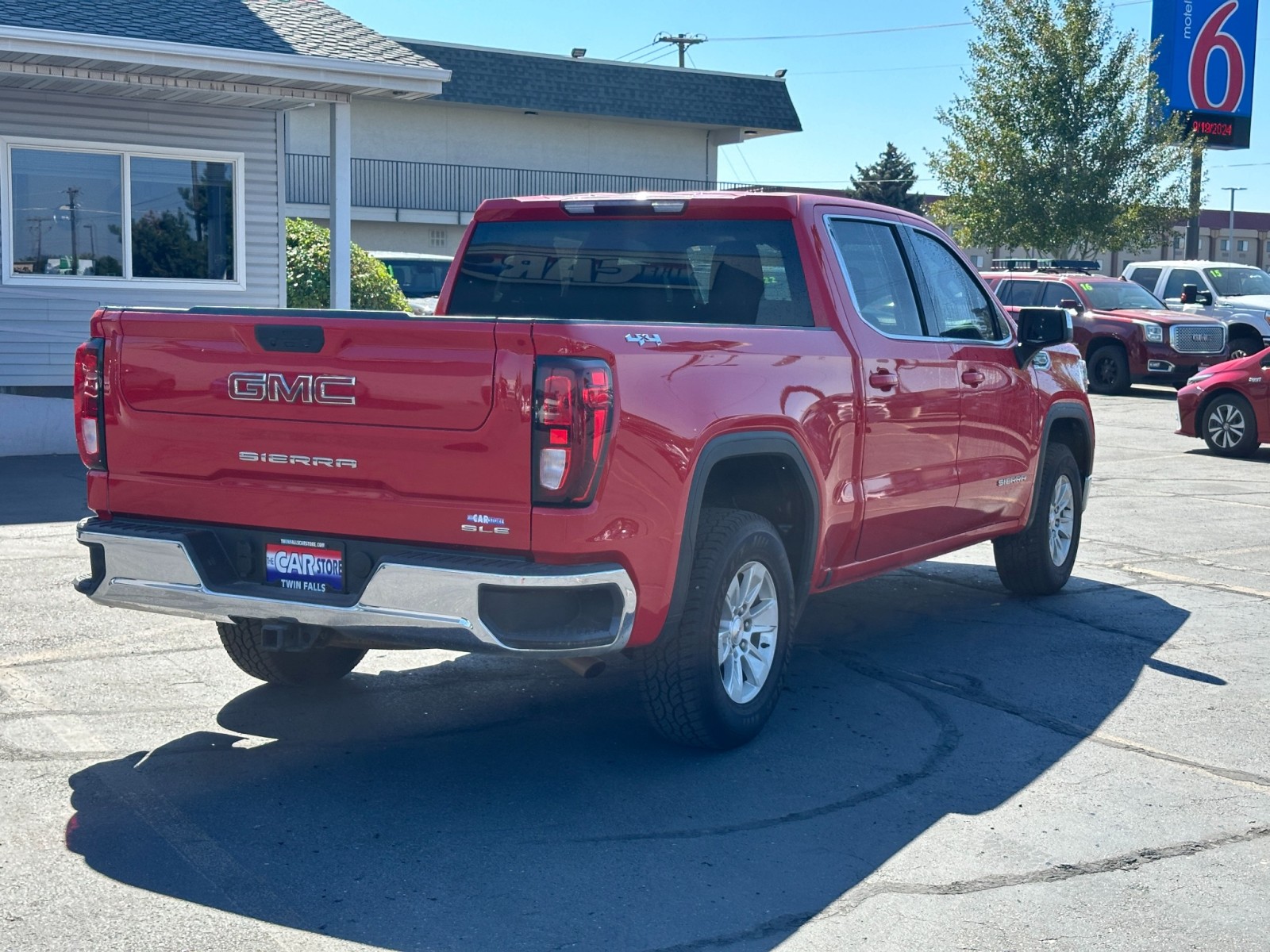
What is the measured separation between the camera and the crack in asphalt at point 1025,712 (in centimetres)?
539

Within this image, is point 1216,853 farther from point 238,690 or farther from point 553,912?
point 238,690

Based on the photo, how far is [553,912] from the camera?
159 inches

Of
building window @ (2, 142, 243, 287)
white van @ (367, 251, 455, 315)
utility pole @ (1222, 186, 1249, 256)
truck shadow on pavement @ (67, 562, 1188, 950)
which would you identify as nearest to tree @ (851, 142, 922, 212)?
utility pole @ (1222, 186, 1249, 256)

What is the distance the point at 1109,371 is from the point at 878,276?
18.0 metres

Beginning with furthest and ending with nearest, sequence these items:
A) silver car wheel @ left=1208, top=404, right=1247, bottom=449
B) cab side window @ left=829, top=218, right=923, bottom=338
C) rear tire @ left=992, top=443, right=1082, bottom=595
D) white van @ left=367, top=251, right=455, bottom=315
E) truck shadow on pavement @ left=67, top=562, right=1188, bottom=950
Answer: white van @ left=367, top=251, right=455, bottom=315 → silver car wheel @ left=1208, top=404, right=1247, bottom=449 → rear tire @ left=992, top=443, right=1082, bottom=595 → cab side window @ left=829, top=218, right=923, bottom=338 → truck shadow on pavement @ left=67, top=562, right=1188, bottom=950

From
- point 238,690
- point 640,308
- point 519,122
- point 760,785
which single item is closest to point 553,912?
point 760,785

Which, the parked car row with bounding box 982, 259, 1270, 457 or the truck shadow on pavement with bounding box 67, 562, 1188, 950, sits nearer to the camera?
the truck shadow on pavement with bounding box 67, 562, 1188, 950

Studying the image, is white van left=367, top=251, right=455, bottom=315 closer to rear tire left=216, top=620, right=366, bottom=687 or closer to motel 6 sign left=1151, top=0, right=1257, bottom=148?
rear tire left=216, top=620, right=366, bottom=687

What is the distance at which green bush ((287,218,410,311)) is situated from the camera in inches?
685

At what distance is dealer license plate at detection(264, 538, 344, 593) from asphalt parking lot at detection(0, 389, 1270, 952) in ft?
2.26

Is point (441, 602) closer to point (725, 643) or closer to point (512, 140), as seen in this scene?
point (725, 643)

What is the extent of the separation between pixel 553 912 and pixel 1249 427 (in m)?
13.3

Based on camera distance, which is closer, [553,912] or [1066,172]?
[553,912]

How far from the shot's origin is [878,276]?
661cm
